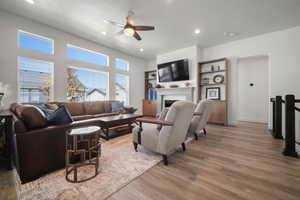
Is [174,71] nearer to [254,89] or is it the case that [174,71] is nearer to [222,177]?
[254,89]

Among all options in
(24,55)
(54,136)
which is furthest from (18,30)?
(54,136)

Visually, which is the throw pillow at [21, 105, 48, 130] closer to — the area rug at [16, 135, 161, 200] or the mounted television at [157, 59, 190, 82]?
the area rug at [16, 135, 161, 200]

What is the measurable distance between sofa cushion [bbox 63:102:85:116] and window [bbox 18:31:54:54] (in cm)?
163

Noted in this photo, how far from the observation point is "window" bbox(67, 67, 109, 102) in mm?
4277

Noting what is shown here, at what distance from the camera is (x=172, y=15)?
3.05 m

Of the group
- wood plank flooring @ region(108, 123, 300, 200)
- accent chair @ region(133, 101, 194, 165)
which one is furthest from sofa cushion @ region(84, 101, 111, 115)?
wood plank flooring @ region(108, 123, 300, 200)

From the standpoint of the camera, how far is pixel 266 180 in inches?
60.1

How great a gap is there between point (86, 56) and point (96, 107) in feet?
6.28

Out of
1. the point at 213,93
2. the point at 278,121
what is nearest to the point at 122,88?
the point at 213,93

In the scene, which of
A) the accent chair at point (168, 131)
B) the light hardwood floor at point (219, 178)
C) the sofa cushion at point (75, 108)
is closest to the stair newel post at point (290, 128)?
the light hardwood floor at point (219, 178)

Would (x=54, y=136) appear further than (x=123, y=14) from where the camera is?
No

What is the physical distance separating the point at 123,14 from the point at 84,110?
303cm

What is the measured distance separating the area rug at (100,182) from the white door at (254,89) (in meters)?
4.94

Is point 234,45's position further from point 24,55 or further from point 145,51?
point 24,55
